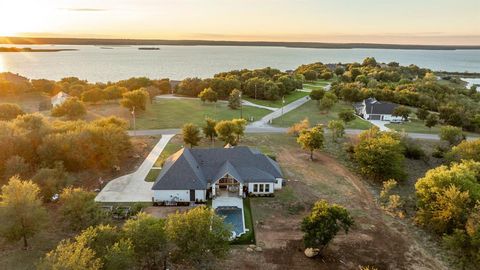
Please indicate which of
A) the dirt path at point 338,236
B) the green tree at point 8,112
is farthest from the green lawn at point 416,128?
the green tree at point 8,112

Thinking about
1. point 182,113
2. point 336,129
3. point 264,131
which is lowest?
point 264,131

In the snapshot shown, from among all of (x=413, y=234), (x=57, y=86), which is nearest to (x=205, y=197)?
(x=413, y=234)

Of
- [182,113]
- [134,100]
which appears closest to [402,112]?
[182,113]

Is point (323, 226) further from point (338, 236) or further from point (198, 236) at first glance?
point (198, 236)

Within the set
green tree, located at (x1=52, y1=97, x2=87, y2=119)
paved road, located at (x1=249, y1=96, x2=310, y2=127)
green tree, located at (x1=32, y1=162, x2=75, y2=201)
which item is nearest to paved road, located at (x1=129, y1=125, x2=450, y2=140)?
paved road, located at (x1=249, y1=96, x2=310, y2=127)

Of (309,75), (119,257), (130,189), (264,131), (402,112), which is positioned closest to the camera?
(119,257)

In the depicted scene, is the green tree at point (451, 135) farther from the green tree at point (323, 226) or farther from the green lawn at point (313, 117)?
the green tree at point (323, 226)
